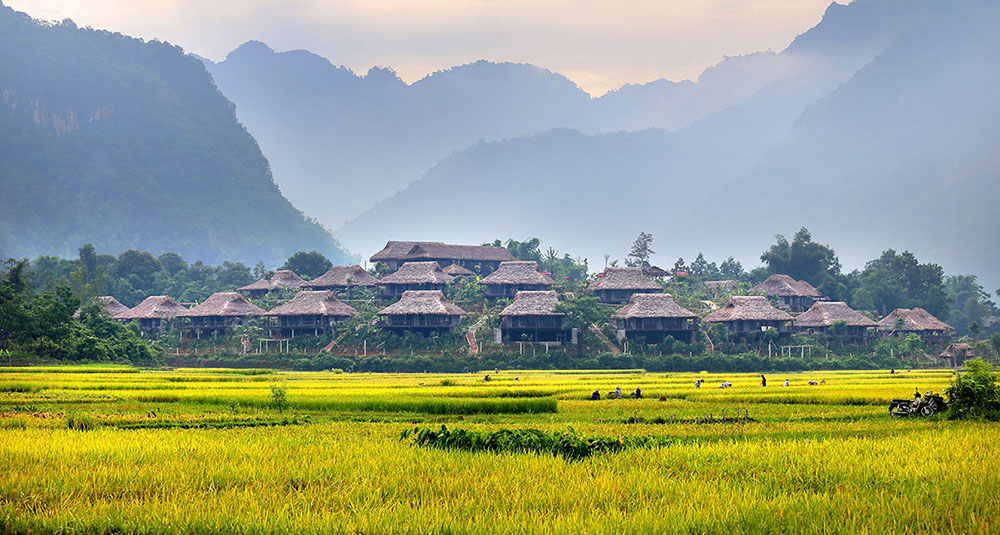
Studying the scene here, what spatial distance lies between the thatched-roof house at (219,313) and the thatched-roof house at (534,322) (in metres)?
17.8

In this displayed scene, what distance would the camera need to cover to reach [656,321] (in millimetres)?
55719

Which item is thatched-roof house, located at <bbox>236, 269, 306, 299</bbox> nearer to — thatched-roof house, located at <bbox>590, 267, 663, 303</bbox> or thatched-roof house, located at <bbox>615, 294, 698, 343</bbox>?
thatched-roof house, located at <bbox>590, 267, 663, 303</bbox>

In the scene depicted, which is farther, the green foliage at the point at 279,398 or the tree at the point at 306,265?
the tree at the point at 306,265

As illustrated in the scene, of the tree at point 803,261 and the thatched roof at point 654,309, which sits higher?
the tree at point 803,261

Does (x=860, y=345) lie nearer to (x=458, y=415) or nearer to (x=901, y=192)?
(x=458, y=415)

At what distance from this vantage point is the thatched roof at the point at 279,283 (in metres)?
70.8

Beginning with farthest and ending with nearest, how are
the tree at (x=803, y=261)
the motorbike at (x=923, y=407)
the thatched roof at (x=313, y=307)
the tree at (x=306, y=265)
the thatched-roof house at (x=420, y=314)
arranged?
1. the tree at (x=306, y=265)
2. the tree at (x=803, y=261)
3. the thatched roof at (x=313, y=307)
4. the thatched-roof house at (x=420, y=314)
5. the motorbike at (x=923, y=407)

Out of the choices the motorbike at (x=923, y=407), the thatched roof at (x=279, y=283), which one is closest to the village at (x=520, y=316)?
the thatched roof at (x=279, y=283)

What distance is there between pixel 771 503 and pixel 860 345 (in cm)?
5312

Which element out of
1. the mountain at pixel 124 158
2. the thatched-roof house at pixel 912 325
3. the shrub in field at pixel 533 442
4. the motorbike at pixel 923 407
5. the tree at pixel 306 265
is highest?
the mountain at pixel 124 158

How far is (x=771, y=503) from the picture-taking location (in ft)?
28.3

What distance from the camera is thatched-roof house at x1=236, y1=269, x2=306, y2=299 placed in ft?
232

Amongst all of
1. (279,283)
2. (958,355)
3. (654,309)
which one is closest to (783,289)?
(958,355)

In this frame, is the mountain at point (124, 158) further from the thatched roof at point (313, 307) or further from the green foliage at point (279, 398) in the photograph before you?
the green foliage at point (279, 398)
